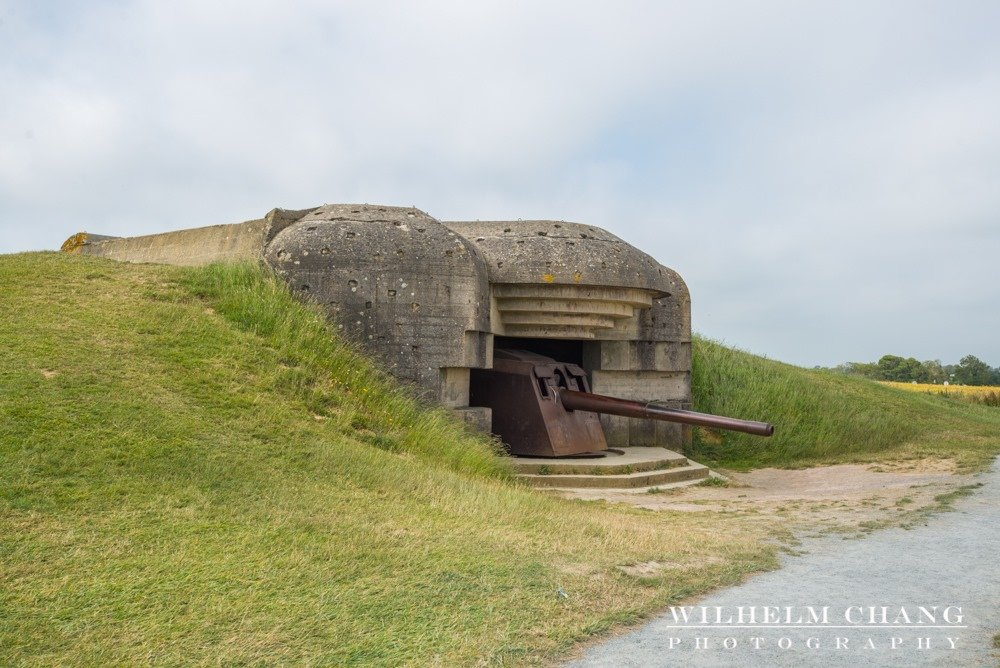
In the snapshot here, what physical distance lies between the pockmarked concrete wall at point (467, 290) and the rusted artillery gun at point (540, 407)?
1.64ft

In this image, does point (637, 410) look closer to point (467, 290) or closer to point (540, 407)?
point (540, 407)

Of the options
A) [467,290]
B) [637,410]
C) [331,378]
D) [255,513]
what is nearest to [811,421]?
[637,410]

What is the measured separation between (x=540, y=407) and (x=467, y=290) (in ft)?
5.61

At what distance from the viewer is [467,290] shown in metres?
9.88

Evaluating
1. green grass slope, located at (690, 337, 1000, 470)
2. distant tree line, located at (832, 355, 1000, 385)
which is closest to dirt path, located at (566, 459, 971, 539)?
green grass slope, located at (690, 337, 1000, 470)

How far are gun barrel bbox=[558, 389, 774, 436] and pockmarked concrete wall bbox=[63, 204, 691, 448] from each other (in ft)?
2.64

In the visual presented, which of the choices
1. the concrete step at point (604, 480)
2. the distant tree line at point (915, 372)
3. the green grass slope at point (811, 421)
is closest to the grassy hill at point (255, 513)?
the concrete step at point (604, 480)

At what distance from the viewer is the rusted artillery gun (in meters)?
10.6

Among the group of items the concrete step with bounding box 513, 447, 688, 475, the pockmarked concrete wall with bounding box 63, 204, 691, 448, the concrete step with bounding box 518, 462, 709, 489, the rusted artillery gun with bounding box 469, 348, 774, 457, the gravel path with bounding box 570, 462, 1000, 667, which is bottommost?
the gravel path with bounding box 570, 462, 1000, 667

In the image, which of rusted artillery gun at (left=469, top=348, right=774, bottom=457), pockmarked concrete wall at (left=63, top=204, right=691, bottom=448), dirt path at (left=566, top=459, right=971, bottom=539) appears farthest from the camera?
rusted artillery gun at (left=469, top=348, right=774, bottom=457)

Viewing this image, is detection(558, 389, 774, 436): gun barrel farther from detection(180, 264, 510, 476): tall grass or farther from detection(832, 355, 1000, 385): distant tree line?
detection(832, 355, 1000, 385): distant tree line

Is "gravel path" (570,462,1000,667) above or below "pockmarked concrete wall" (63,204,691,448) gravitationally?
below

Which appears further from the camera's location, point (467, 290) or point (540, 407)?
point (540, 407)

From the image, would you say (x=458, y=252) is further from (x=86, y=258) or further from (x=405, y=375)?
(x=86, y=258)
